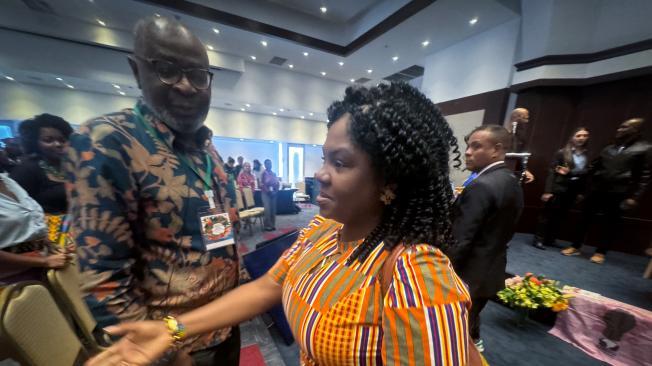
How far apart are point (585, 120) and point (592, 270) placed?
2610mm

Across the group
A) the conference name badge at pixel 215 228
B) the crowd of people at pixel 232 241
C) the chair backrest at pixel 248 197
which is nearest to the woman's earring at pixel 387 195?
the crowd of people at pixel 232 241

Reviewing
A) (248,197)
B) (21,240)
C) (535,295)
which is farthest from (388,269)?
(248,197)

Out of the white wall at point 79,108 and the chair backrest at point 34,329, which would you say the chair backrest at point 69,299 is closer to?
the chair backrest at point 34,329

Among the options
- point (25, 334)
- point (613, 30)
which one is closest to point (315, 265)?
point (25, 334)

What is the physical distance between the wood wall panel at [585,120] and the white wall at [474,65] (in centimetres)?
78

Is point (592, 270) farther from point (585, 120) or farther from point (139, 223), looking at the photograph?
point (139, 223)

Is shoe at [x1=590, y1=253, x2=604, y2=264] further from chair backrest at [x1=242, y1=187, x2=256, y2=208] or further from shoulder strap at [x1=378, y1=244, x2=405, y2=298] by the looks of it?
chair backrest at [x1=242, y1=187, x2=256, y2=208]

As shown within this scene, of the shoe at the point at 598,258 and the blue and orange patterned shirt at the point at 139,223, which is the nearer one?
the blue and orange patterned shirt at the point at 139,223

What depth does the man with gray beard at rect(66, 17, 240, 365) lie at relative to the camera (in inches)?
24.8

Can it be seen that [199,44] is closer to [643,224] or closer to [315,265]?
[315,265]

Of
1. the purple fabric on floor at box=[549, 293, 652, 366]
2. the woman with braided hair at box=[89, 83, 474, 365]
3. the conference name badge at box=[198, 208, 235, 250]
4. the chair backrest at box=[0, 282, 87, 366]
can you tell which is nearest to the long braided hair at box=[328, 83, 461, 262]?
the woman with braided hair at box=[89, 83, 474, 365]

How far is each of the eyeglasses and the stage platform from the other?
3.55m

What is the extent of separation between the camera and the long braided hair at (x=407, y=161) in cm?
58

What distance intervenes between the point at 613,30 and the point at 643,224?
9.73 ft
